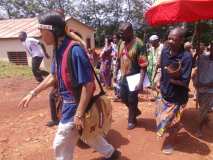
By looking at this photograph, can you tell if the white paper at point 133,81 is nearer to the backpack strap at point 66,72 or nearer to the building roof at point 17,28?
the backpack strap at point 66,72

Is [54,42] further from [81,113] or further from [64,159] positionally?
[64,159]

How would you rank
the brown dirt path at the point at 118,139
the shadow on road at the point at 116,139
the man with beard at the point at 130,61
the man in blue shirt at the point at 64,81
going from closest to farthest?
the man in blue shirt at the point at 64,81 < the brown dirt path at the point at 118,139 < the shadow on road at the point at 116,139 < the man with beard at the point at 130,61

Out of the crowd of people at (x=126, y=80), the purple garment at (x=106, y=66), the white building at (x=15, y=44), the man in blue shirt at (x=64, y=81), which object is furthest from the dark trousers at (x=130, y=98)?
the white building at (x=15, y=44)

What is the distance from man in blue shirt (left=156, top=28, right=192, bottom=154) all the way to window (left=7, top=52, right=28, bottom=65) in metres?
13.8

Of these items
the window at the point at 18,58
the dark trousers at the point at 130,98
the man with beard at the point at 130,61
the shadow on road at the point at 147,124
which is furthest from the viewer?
the window at the point at 18,58

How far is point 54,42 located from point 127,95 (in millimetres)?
2114

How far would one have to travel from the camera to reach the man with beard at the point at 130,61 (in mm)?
4727

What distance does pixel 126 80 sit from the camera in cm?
488

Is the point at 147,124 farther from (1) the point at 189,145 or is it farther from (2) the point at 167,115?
(2) the point at 167,115

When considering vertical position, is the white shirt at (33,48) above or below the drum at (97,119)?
below

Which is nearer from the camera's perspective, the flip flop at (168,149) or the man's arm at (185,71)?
the man's arm at (185,71)

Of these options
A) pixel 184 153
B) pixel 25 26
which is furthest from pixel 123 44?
pixel 25 26

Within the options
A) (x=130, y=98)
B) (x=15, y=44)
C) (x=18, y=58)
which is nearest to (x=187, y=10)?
(x=130, y=98)

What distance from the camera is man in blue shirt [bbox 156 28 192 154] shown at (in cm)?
402
